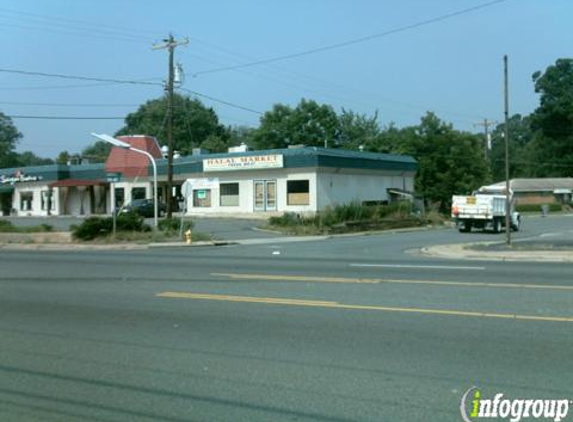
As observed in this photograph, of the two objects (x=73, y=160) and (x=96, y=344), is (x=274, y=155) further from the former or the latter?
(x=73, y=160)

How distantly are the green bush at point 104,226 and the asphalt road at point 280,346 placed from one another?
18.1 m

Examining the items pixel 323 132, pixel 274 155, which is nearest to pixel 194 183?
pixel 274 155

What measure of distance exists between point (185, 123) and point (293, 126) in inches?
1024

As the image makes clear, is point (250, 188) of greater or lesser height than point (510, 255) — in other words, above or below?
above

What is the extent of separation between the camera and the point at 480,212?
3891 centimetres

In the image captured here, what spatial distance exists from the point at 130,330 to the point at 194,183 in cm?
4342

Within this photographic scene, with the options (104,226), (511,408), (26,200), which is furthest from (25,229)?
(511,408)

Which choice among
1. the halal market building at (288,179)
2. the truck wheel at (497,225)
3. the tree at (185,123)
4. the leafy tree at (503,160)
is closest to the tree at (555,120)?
the leafy tree at (503,160)

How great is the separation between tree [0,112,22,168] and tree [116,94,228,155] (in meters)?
26.3

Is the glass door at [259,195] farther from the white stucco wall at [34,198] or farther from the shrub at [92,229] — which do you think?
the white stucco wall at [34,198]

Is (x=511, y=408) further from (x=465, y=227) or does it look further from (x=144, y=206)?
(x=144, y=206)

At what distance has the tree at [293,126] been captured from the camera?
83.3 meters

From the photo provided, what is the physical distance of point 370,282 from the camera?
544 inches

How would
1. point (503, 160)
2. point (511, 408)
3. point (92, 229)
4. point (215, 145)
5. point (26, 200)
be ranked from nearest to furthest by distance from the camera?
point (511, 408), point (92, 229), point (26, 200), point (215, 145), point (503, 160)
